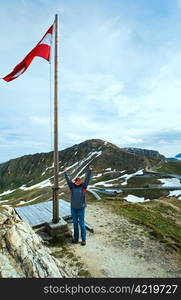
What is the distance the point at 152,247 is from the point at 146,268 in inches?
81.4

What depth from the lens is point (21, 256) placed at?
566 centimetres

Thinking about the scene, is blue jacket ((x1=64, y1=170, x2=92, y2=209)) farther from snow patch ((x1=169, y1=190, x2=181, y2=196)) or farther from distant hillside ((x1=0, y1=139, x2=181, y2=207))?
snow patch ((x1=169, y1=190, x2=181, y2=196))

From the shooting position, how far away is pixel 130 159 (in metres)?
155

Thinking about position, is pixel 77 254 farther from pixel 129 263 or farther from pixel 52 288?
pixel 52 288

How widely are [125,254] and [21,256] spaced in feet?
15.5

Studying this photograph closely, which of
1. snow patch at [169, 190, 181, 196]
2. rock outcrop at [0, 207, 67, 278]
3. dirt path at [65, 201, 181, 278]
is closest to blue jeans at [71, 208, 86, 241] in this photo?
dirt path at [65, 201, 181, 278]

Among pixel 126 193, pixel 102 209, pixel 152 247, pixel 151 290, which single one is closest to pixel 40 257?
pixel 151 290

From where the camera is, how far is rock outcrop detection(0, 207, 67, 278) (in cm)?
530

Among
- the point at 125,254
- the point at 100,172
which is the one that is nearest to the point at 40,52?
the point at 125,254

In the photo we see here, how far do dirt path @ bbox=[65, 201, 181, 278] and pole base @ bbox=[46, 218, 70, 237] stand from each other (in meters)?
0.99

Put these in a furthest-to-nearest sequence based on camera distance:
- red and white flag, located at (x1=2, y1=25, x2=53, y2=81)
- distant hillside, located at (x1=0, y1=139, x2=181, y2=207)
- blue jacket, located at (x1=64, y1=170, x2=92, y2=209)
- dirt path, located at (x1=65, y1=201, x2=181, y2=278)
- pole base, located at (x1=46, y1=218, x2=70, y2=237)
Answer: distant hillside, located at (x1=0, y1=139, x2=181, y2=207), red and white flag, located at (x1=2, y1=25, x2=53, y2=81), pole base, located at (x1=46, y1=218, x2=70, y2=237), blue jacket, located at (x1=64, y1=170, x2=92, y2=209), dirt path, located at (x1=65, y1=201, x2=181, y2=278)

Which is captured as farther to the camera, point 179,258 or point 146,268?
point 179,258

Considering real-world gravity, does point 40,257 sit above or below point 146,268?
above

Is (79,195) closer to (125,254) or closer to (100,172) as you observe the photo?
(125,254)
